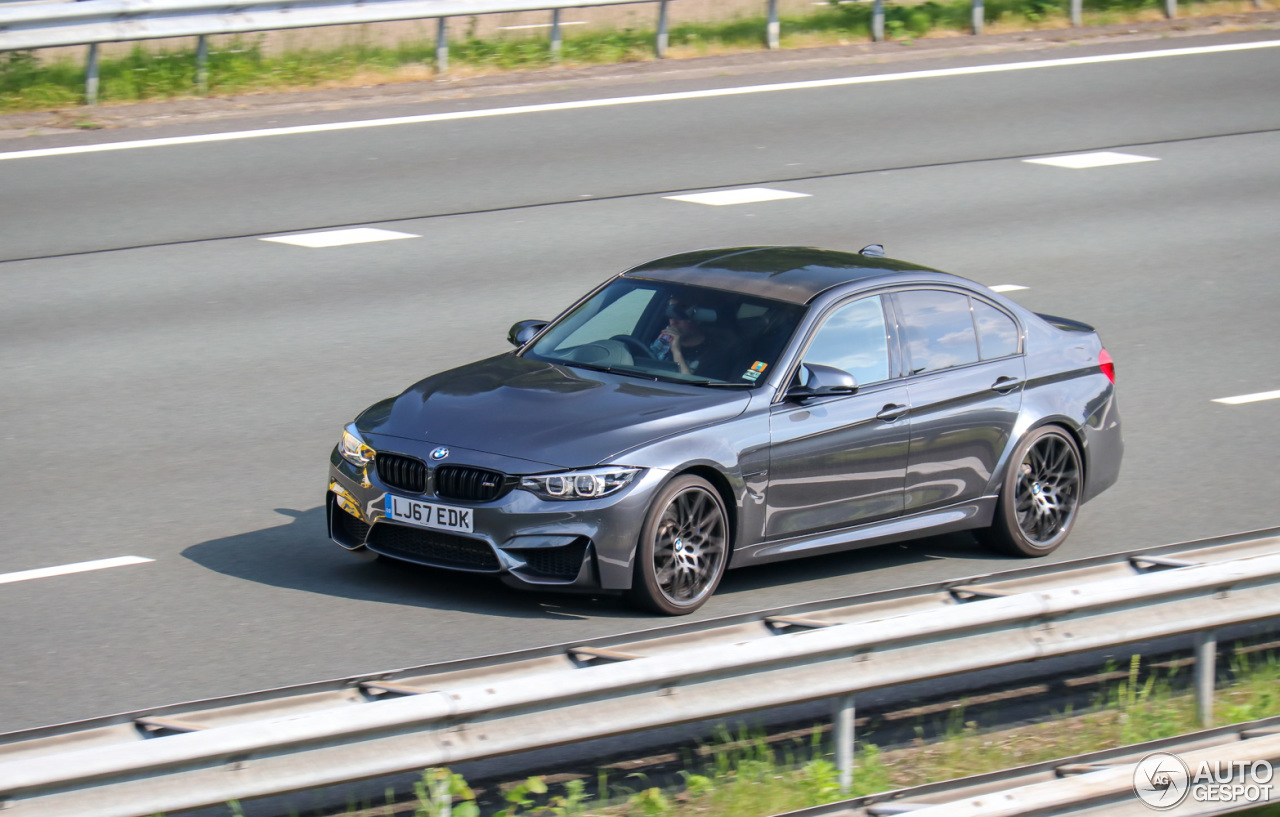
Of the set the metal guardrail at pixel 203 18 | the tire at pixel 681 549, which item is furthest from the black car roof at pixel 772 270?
the metal guardrail at pixel 203 18

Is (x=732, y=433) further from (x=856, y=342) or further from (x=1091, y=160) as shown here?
(x=1091, y=160)

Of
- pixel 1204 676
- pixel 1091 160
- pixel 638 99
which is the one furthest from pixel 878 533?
pixel 638 99

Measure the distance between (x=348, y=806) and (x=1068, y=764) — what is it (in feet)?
7.29

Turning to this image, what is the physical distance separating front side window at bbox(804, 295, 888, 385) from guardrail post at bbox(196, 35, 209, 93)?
12.6 metres

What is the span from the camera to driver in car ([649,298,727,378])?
8469 mm

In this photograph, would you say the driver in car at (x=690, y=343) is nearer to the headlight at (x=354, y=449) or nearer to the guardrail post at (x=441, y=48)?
the headlight at (x=354, y=449)

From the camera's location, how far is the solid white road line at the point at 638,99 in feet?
57.7

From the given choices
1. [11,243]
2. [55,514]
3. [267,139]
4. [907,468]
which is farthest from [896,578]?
[267,139]

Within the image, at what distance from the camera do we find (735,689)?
17.6 feet

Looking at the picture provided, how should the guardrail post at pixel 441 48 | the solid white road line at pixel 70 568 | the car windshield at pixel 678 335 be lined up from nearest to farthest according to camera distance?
the solid white road line at pixel 70 568
the car windshield at pixel 678 335
the guardrail post at pixel 441 48

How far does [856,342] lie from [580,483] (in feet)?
6.00

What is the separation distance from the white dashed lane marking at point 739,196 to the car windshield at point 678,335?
7218 mm

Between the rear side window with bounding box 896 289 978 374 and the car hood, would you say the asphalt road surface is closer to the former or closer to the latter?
the car hood

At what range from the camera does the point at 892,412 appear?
28.2 ft
